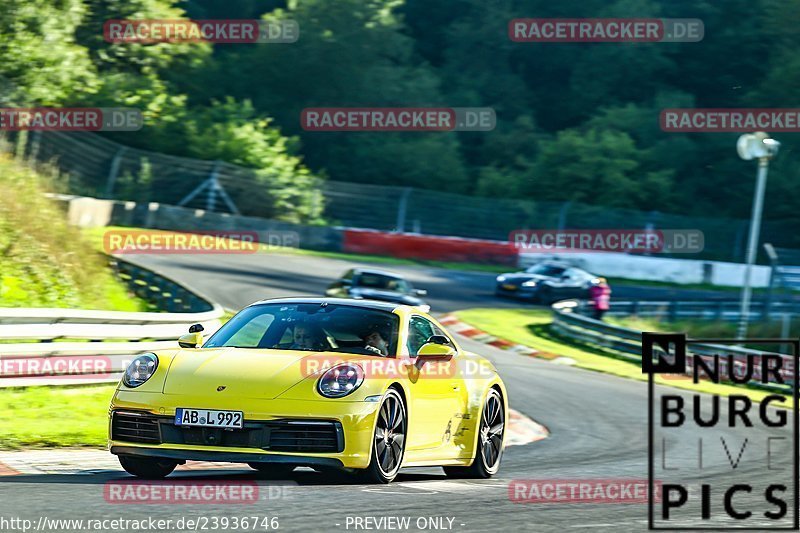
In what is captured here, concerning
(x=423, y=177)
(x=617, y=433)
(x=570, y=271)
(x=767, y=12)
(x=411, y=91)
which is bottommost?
(x=617, y=433)

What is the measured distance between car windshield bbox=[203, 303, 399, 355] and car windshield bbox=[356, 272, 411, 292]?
16.7 metres

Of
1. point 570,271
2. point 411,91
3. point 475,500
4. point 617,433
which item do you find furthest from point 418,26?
point 475,500

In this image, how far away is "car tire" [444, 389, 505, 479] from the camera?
9633mm

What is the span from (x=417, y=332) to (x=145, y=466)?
2265mm

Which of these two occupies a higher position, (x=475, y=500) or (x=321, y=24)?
(x=321, y=24)

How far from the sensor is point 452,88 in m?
63.0

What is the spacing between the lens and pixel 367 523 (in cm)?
616

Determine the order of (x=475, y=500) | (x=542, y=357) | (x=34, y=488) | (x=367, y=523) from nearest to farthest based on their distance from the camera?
1. (x=367, y=523)
2. (x=34, y=488)
3. (x=475, y=500)
4. (x=542, y=357)

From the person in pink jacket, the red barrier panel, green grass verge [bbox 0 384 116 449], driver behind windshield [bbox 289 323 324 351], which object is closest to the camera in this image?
driver behind windshield [bbox 289 323 324 351]

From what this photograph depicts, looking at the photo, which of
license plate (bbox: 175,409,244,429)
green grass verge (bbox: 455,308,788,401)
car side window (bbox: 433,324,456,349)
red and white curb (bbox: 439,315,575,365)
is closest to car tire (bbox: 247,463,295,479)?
license plate (bbox: 175,409,244,429)

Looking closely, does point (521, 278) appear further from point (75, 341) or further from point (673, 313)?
point (75, 341)

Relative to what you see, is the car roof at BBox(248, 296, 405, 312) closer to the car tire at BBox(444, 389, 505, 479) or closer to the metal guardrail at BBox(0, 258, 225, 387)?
the car tire at BBox(444, 389, 505, 479)

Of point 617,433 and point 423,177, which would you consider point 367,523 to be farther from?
point 423,177

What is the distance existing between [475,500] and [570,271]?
27.8 m
